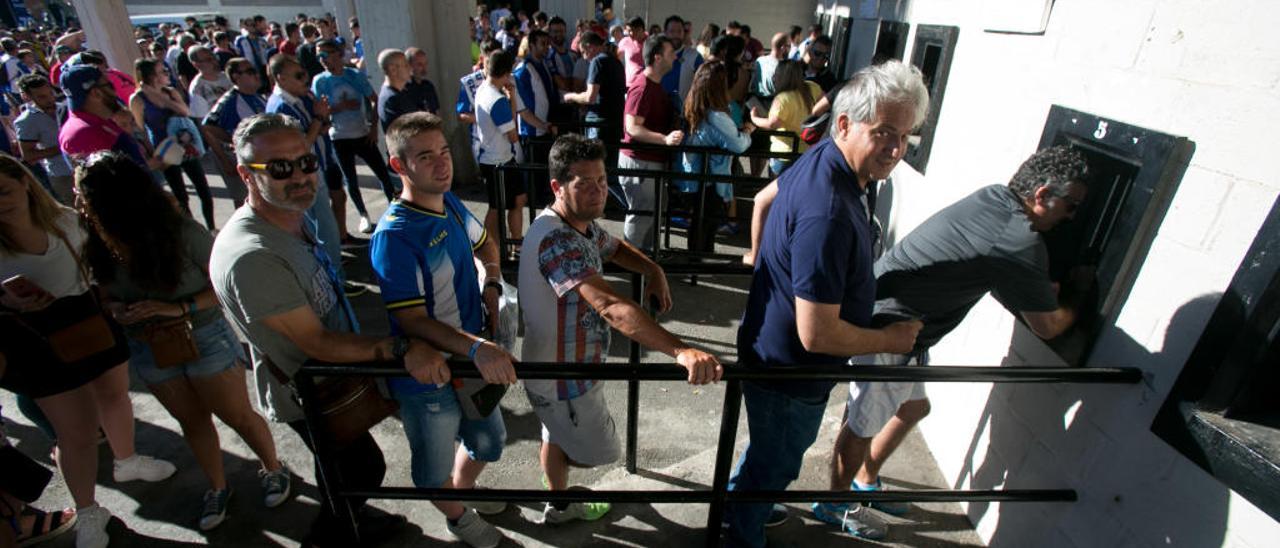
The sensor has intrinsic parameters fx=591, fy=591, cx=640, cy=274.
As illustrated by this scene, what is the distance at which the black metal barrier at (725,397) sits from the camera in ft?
5.52

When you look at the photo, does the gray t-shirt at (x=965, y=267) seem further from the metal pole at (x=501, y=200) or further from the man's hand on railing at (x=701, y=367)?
the metal pole at (x=501, y=200)

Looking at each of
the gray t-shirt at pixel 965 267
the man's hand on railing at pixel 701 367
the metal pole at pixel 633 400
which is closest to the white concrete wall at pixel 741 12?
the metal pole at pixel 633 400

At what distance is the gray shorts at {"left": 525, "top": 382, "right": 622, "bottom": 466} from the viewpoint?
2.32m

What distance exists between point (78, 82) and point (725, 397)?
5077 millimetres

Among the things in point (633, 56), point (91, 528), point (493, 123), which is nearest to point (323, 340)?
point (91, 528)

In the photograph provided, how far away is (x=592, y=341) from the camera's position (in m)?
2.30

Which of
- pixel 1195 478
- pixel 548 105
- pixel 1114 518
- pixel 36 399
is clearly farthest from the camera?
pixel 548 105

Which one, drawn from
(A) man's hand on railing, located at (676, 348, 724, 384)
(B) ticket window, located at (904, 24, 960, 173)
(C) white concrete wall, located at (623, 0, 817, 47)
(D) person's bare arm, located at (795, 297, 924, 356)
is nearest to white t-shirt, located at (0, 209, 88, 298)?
(A) man's hand on railing, located at (676, 348, 724, 384)

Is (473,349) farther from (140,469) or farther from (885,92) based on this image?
(140,469)

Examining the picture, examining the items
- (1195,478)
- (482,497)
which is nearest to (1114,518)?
(1195,478)

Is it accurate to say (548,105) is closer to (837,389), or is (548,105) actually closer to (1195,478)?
(837,389)

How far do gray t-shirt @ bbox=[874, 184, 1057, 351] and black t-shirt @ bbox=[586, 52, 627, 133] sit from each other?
4.91m

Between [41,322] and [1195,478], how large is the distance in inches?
160

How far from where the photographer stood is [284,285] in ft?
6.05
